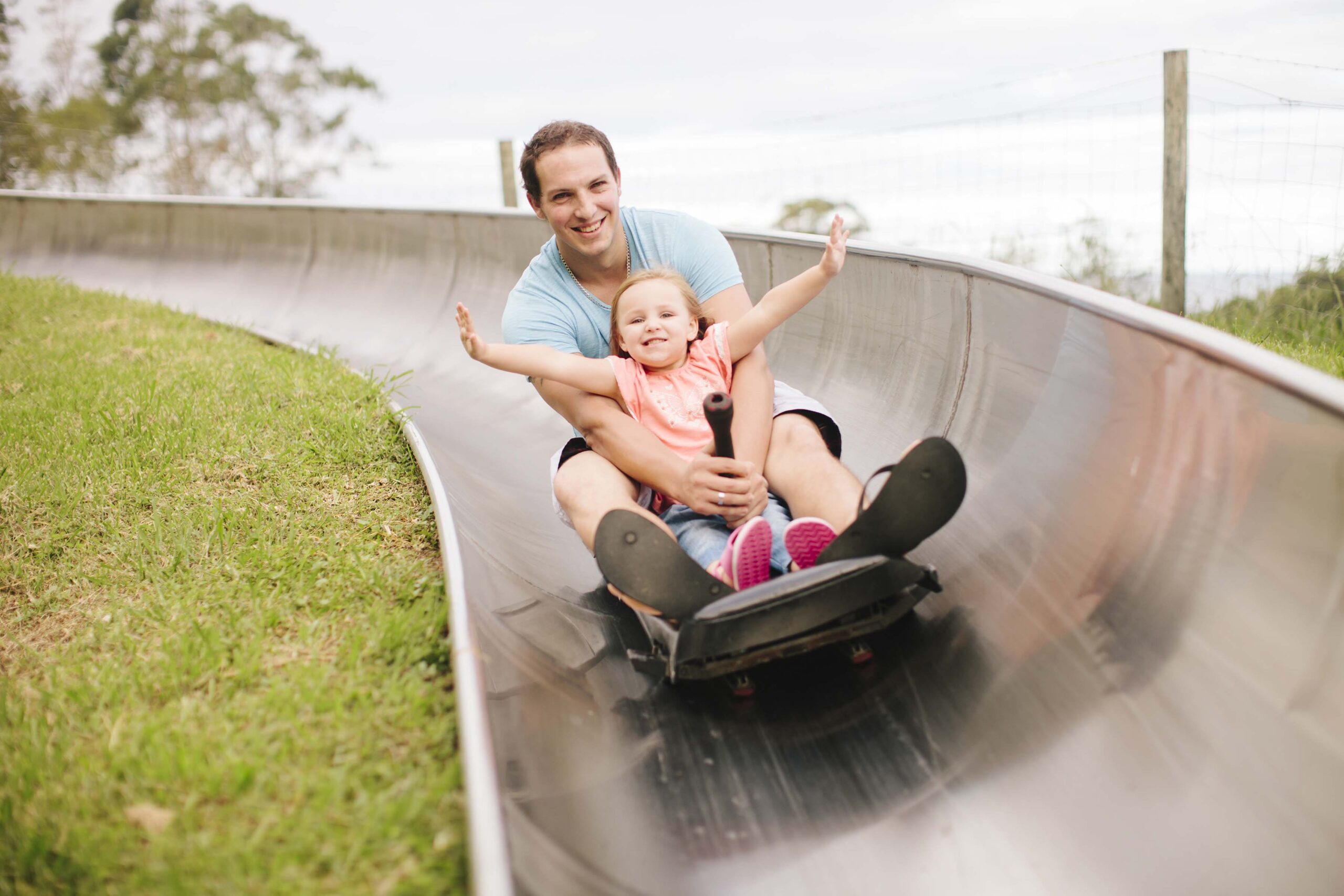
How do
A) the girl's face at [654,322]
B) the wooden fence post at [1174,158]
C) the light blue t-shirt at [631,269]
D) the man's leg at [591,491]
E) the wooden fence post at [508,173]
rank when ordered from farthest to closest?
1. the wooden fence post at [508,173]
2. the wooden fence post at [1174,158]
3. the light blue t-shirt at [631,269]
4. the girl's face at [654,322]
5. the man's leg at [591,491]

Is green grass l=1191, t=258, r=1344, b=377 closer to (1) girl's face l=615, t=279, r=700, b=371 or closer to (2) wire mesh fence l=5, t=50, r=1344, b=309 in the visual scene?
(2) wire mesh fence l=5, t=50, r=1344, b=309

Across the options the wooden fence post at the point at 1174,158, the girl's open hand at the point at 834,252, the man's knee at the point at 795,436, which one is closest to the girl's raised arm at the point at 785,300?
the girl's open hand at the point at 834,252

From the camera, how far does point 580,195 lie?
8.45 feet

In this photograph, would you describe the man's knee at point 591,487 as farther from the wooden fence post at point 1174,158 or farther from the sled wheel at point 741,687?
the wooden fence post at point 1174,158

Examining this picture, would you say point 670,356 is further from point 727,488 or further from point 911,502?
point 911,502

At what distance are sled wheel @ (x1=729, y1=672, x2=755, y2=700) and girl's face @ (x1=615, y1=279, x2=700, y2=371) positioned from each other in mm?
857

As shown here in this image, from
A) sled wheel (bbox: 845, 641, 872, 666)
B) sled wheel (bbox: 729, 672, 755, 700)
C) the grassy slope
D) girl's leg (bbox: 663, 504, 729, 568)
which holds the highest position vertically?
the grassy slope

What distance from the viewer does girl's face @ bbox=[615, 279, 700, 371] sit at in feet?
8.10

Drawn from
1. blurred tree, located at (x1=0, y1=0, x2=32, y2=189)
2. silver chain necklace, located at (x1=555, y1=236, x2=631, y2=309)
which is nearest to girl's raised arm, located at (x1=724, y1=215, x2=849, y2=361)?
silver chain necklace, located at (x1=555, y1=236, x2=631, y2=309)

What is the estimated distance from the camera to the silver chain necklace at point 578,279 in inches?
111

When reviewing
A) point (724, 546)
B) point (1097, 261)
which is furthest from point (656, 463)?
point (1097, 261)

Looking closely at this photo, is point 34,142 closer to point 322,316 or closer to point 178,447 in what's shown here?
point 322,316

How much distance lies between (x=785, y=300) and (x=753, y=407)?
0.28 metres

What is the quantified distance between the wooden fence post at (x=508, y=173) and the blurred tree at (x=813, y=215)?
2.18m
